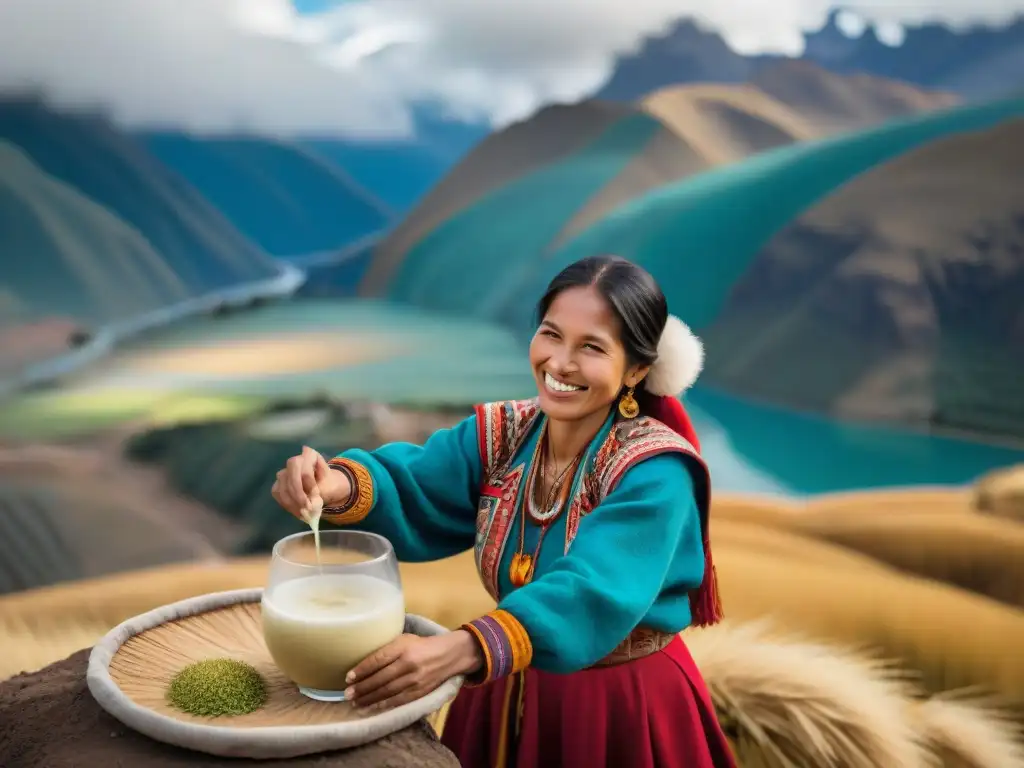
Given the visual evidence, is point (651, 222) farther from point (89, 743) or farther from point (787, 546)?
point (89, 743)

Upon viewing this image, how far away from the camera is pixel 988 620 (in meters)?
2.62

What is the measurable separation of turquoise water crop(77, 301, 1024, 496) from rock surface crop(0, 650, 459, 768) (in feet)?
10.1

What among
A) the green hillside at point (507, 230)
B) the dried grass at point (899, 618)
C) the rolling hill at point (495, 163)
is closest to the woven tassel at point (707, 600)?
the dried grass at point (899, 618)

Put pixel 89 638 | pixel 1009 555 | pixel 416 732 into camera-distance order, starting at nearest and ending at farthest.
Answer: pixel 416 732 → pixel 89 638 → pixel 1009 555

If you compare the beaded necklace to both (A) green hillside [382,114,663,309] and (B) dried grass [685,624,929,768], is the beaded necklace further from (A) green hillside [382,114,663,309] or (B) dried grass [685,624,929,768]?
(A) green hillside [382,114,663,309]

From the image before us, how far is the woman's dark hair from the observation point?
139 centimetres

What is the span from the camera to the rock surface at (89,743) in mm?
1049

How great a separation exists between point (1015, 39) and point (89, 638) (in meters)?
5.01

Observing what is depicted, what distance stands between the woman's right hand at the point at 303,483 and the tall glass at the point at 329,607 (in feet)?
0.29

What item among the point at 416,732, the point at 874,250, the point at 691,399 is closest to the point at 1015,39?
the point at 874,250

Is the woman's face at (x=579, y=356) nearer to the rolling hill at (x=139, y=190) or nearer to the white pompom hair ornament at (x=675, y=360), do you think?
the white pompom hair ornament at (x=675, y=360)

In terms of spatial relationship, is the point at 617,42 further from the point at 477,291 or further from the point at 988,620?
the point at 988,620

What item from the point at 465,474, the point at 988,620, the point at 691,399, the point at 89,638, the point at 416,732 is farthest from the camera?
the point at 691,399

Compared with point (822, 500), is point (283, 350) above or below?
above
